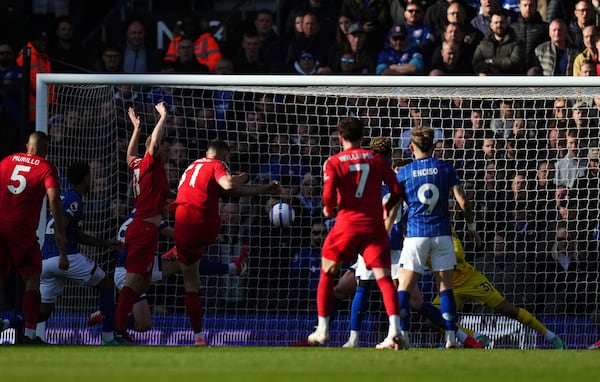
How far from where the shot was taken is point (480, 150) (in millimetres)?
13812

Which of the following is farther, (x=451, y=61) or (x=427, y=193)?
(x=451, y=61)

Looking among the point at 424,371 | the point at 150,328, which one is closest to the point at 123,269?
the point at 150,328

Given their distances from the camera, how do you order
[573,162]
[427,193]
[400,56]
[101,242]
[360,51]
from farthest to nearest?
[360,51] → [400,56] → [573,162] → [101,242] → [427,193]

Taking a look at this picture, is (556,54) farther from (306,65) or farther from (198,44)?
(198,44)

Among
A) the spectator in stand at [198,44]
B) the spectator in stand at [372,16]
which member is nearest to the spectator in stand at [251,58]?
the spectator in stand at [198,44]

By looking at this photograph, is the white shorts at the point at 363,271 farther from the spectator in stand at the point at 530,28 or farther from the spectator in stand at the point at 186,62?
the spectator in stand at the point at 186,62

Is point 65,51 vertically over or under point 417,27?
under

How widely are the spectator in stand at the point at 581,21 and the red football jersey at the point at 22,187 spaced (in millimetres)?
6738

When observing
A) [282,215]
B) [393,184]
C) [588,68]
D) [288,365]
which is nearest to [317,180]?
[282,215]

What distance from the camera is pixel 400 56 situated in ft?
50.8

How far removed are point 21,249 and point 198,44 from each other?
5842 mm

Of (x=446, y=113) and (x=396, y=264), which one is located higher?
(x=446, y=113)

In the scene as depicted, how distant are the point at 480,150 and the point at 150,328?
4.07m

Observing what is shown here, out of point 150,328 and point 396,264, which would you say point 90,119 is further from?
point 396,264
